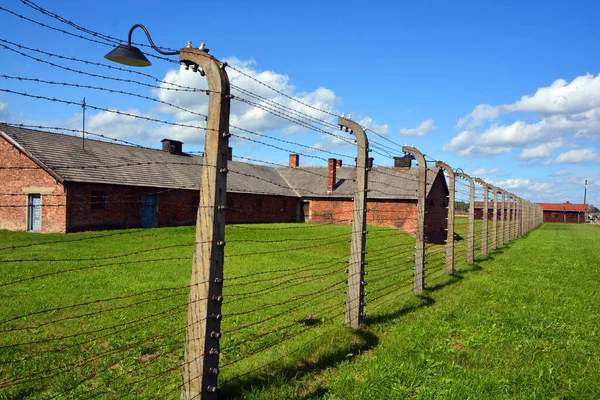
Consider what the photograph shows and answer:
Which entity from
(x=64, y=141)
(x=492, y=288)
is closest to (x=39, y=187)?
(x=64, y=141)

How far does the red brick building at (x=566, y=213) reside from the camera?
91688 mm

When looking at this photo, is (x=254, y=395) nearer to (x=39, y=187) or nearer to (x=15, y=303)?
(x=15, y=303)

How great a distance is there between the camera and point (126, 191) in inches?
993

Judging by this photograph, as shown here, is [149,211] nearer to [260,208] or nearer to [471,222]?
[260,208]

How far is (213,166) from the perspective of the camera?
390 centimetres

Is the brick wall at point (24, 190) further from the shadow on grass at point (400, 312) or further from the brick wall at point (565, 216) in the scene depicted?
the brick wall at point (565, 216)

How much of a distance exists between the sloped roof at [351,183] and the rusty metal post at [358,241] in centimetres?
2465

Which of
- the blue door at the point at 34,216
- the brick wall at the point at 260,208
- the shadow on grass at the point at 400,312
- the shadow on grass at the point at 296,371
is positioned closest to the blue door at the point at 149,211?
the brick wall at the point at 260,208

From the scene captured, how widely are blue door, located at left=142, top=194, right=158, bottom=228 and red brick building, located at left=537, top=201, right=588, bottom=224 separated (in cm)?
8837

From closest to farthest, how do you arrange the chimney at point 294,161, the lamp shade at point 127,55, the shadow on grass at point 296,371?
the lamp shade at point 127,55
the shadow on grass at point 296,371
the chimney at point 294,161

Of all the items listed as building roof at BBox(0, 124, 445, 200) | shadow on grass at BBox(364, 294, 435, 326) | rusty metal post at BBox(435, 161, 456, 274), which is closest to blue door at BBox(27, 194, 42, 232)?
building roof at BBox(0, 124, 445, 200)

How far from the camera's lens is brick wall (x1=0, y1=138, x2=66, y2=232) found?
2241 centimetres

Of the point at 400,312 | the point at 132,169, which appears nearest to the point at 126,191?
the point at 132,169

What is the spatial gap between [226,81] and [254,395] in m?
3.04
